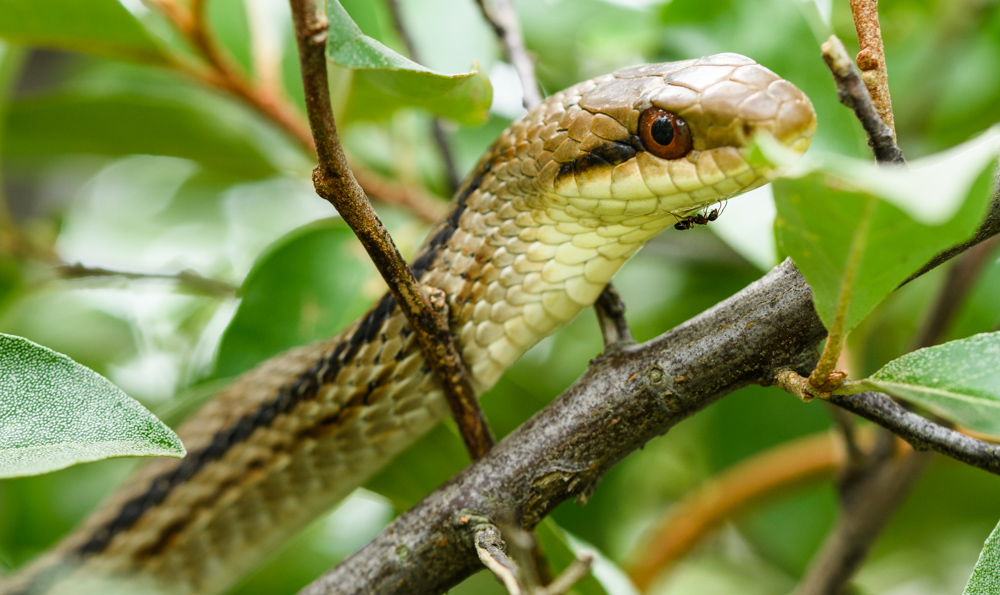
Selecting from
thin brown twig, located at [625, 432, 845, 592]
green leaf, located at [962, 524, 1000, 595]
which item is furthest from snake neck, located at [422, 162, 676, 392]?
thin brown twig, located at [625, 432, 845, 592]

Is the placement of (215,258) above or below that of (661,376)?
above

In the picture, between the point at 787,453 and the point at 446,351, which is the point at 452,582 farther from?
the point at 787,453

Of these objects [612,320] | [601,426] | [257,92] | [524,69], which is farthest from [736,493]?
[257,92]

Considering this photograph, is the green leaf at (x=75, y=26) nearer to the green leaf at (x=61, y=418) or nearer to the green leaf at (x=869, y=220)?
the green leaf at (x=61, y=418)

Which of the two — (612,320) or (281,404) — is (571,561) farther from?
(281,404)

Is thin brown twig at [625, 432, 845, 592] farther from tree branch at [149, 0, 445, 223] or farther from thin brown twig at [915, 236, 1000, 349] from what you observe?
tree branch at [149, 0, 445, 223]

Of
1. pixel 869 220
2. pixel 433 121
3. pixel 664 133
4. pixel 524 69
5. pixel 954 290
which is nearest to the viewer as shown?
pixel 869 220

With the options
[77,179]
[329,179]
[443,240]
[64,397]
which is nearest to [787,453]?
[443,240]
